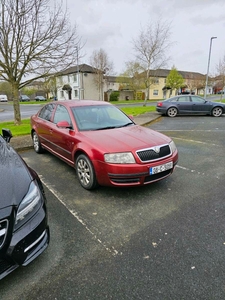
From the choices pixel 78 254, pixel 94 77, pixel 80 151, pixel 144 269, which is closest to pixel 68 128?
pixel 80 151

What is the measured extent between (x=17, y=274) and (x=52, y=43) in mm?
9063

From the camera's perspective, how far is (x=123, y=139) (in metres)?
3.39

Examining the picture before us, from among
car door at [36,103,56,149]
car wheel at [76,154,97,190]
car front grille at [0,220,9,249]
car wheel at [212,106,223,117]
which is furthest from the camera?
car wheel at [212,106,223,117]

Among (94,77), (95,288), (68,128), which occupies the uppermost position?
(94,77)

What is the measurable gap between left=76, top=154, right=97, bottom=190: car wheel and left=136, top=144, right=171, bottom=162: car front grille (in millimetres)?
861

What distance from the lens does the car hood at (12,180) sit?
175 cm

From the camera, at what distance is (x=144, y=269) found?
1975mm

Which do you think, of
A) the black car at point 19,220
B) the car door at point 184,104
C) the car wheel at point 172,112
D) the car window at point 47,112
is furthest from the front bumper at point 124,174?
the car door at point 184,104

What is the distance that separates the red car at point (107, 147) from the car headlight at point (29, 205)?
1288 mm

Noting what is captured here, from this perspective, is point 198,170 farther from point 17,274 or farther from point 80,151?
point 17,274

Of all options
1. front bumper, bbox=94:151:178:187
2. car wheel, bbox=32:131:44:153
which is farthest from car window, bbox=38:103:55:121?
front bumper, bbox=94:151:178:187

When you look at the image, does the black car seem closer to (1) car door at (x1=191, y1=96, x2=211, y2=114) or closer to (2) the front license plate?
(2) the front license plate

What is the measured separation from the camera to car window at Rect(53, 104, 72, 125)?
4228 mm

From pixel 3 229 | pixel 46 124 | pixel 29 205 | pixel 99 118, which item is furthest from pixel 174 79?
pixel 3 229
